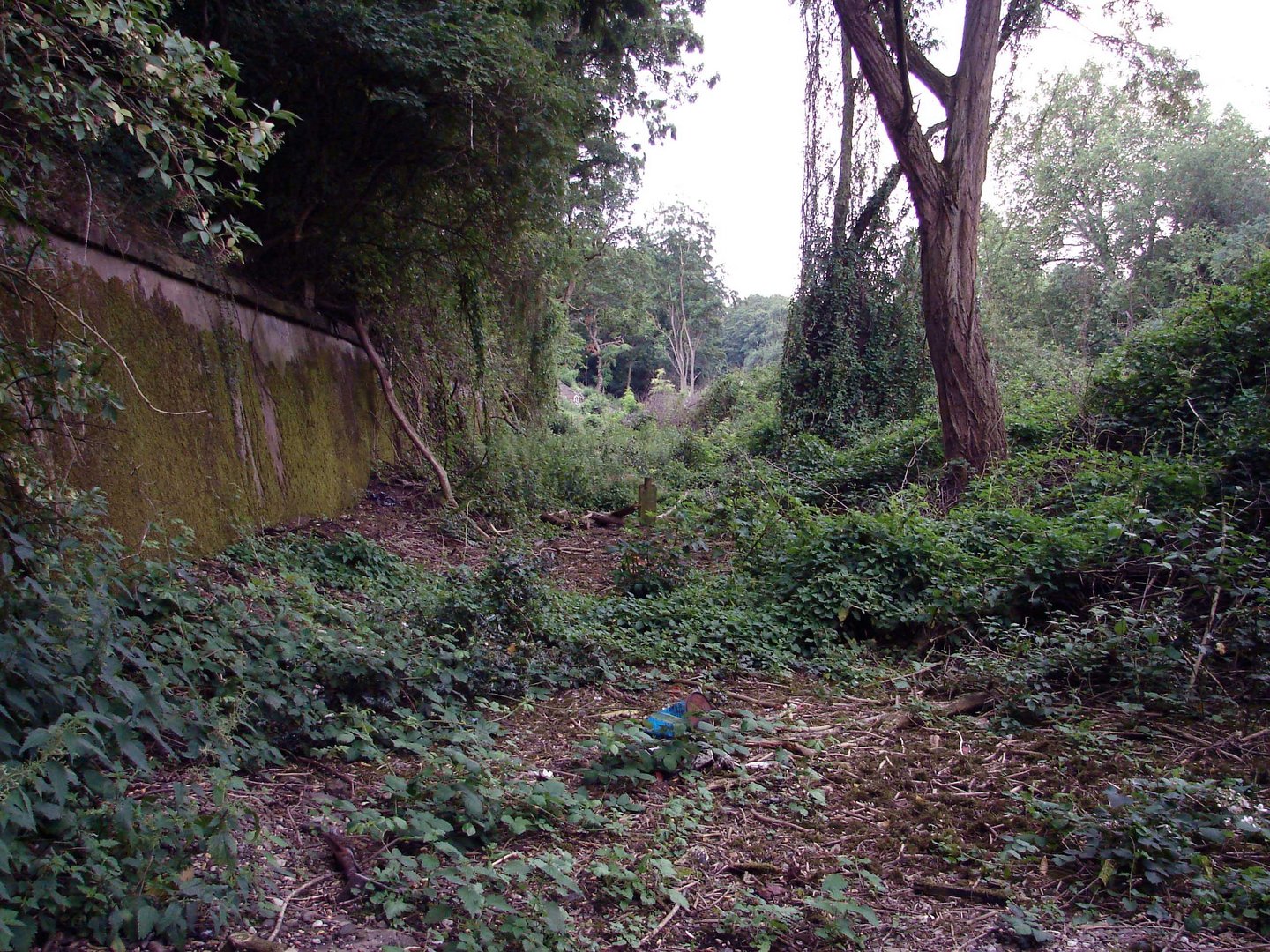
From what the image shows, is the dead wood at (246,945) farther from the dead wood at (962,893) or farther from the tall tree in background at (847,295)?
the tall tree in background at (847,295)

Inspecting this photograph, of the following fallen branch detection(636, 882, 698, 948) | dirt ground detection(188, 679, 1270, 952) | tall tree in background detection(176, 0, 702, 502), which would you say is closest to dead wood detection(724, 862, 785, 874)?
dirt ground detection(188, 679, 1270, 952)

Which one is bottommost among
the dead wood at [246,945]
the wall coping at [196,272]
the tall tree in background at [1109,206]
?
the dead wood at [246,945]

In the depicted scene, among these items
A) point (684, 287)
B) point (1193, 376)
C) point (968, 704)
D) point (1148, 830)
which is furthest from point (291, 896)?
point (684, 287)

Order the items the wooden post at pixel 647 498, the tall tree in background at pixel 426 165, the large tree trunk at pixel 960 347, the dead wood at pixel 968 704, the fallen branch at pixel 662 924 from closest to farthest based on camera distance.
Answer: the fallen branch at pixel 662 924
the dead wood at pixel 968 704
the tall tree in background at pixel 426 165
the large tree trunk at pixel 960 347
the wooden post at pixel 647 498

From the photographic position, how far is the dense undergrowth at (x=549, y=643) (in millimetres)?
2033

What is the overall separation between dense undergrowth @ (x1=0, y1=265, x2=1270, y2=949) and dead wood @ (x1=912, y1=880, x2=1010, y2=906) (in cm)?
31

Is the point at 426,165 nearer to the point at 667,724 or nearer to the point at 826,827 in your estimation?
the point at 667,724

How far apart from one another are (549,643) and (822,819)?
229 centimetres

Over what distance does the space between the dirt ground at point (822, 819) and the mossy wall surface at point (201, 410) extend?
2362 millimetres

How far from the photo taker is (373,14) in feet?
21.0

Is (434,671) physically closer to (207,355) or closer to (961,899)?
(961,899)

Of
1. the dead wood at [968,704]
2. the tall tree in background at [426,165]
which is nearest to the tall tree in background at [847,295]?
the tall tree in background at [426,165]

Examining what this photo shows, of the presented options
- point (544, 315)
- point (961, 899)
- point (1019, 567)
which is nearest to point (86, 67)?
point (961, 899)

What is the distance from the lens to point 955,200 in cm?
868
